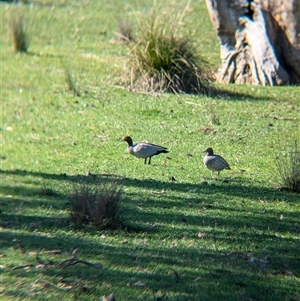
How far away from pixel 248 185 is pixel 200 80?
16.7 feet

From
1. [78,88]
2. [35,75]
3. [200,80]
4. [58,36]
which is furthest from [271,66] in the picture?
[58,36]

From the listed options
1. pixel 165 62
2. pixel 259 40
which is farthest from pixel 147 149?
pixel 259 40

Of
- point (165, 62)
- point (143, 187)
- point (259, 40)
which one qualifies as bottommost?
point (165, 62)

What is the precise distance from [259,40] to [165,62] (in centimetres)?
207

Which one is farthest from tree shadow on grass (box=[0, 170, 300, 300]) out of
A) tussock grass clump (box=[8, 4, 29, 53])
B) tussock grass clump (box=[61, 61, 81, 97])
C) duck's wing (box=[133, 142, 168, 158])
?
tussock grass clump (box=[8, 4, 29, 53])

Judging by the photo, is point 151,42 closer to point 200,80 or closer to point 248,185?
point 200,80

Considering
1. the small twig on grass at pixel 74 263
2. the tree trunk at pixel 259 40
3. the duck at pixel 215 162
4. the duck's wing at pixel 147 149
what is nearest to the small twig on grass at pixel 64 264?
the small twig on grass at pixel 74 263

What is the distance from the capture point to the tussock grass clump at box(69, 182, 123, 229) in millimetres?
7973

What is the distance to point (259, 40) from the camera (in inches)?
594

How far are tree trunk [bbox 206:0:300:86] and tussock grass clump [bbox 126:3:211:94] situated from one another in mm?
975

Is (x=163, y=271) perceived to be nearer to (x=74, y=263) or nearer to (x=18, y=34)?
(x=74, y=263)

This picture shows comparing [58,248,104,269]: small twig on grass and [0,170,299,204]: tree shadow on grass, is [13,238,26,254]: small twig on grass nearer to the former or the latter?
[58,248,104,269]: small twig on grass

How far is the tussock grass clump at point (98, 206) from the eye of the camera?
7.97m

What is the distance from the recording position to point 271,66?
14953 millimetres
